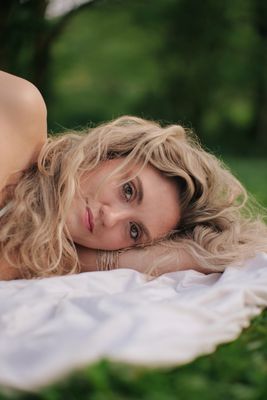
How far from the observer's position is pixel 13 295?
9.17 feet

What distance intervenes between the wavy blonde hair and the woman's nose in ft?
0.66

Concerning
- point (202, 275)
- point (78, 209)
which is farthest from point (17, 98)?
point (202, 275)

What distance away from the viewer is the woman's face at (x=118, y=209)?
3365mm

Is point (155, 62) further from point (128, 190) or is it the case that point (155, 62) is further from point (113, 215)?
point (113, 215)

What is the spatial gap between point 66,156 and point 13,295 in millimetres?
1007

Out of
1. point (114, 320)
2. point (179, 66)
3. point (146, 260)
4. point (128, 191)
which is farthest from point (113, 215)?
point (179, 66)

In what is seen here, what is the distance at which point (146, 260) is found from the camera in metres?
3.55

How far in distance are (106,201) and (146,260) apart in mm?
431

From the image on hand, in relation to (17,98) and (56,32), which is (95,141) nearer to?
(17,98)

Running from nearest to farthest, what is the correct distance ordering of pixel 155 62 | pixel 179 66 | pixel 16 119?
pixel 16 119
pixel 179 66
pixel 155 62

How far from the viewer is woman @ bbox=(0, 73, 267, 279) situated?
335cm

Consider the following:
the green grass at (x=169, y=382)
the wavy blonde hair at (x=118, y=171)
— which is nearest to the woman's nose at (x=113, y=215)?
the wavy blonde hair at (x=118, y=171)

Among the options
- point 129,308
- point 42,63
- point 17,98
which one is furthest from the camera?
point 42,63

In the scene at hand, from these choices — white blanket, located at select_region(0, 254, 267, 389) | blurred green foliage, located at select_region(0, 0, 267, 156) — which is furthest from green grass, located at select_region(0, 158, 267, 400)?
blurred green foliage, located at select_region(0, 0, 267, 156)
